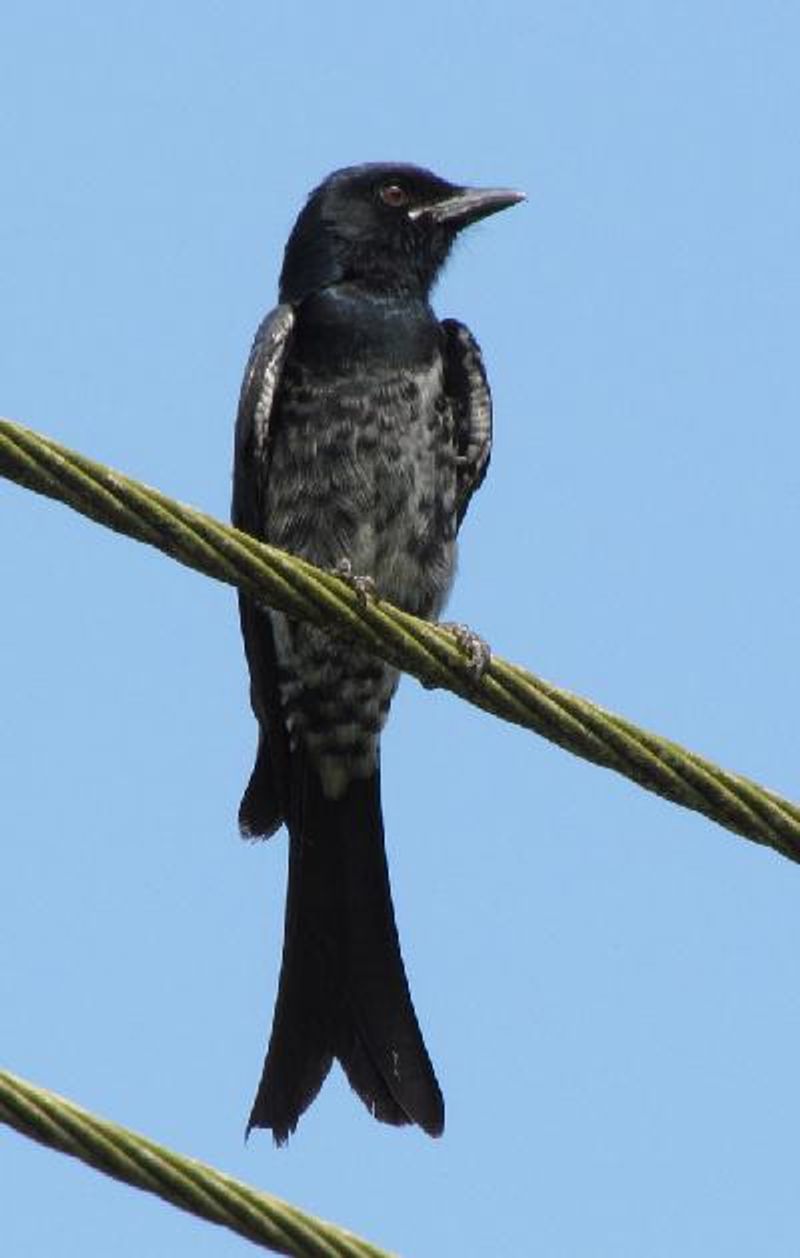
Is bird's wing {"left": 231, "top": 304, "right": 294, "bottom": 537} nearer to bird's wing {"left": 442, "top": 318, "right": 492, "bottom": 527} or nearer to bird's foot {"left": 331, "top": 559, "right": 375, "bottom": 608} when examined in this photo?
bird's foot {"left": 331, "top": 559, "right": 375, "bottom": 608}

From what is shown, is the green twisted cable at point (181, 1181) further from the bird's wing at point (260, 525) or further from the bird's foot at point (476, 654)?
the bird's wing at point (260, 525)

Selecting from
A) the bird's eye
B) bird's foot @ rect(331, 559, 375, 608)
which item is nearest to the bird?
bird's foot @ rect(331, 559, 375, 608)

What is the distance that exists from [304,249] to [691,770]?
3728mm

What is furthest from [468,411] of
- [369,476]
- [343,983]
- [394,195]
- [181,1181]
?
[181,1181]

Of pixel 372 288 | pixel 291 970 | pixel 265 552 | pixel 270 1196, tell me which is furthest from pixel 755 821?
pixel 372 288

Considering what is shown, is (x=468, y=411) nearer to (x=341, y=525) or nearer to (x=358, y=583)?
(x=341, y=525)

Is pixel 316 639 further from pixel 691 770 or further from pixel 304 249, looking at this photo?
pixel 691 770

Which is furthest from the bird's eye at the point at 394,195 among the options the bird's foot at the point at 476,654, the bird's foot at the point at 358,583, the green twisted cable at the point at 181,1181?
the green twisted cable at the point at 181,1181

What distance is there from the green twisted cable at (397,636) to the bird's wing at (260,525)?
2.21 m

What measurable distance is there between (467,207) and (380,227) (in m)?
0.30

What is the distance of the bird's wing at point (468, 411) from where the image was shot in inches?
294

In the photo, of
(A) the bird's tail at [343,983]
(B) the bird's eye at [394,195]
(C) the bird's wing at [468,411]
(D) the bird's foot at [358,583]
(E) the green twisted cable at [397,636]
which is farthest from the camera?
(B) the bird's eye at [394,195]

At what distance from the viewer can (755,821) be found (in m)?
4.41

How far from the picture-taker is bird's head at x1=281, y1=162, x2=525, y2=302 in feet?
25.5
